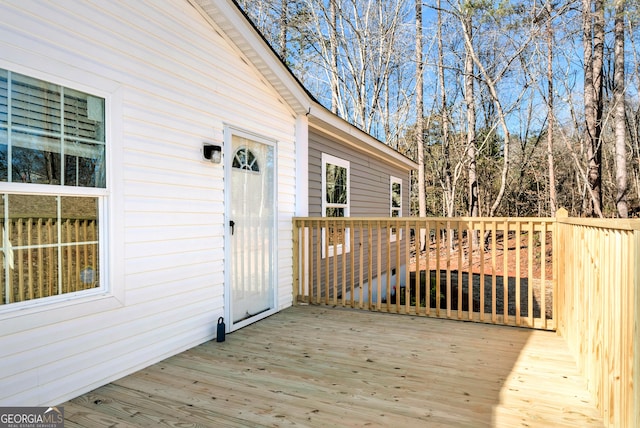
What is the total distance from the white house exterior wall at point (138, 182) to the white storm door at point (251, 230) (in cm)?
21

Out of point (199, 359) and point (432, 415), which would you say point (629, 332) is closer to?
point (432, 415)

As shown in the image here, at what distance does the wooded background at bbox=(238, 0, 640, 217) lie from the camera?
943cm

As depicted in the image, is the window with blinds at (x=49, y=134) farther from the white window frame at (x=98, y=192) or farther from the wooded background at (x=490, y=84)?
the wooded background at (x=490, y=84)

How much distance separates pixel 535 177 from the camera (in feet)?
51.8

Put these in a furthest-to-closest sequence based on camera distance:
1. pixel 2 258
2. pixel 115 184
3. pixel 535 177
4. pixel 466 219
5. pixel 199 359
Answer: pixel 535 177 → pixel 466 219 → pixel 199 359 → pixel 115 184 → pixel 2 258

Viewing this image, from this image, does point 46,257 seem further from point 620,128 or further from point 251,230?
point 620,128

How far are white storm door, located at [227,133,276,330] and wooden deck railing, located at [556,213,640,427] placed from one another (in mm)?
3125

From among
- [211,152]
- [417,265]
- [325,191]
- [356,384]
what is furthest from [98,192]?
[325,191]

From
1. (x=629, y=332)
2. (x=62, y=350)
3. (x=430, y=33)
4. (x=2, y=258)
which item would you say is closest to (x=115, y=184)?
(x=2, y=258)

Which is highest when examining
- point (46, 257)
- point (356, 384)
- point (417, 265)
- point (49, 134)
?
point (49, 134)

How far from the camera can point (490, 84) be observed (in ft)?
32.1

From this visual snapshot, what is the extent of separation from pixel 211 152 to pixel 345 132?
10.5 feet

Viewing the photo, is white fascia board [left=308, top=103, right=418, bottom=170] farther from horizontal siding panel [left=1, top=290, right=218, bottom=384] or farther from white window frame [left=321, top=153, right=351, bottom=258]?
horizontal siding panel [left=1, top=290, right=218, bottom=384]

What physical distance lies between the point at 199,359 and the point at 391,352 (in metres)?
1.67
